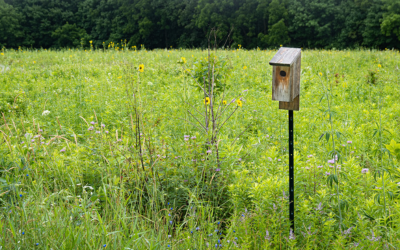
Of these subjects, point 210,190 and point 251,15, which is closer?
point 210,190

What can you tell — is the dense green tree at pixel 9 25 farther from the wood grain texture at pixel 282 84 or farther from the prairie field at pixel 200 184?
the wood grain texture at pixel 282 84

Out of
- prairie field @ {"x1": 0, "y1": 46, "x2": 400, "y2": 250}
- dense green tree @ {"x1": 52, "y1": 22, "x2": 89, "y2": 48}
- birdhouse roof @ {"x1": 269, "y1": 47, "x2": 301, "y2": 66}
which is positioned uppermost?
dense green tree @ {"x1": 52, "y1": 22, "x2": 89, "y2": 48}

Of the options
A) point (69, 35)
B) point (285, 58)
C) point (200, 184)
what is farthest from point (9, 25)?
point (285, 58)

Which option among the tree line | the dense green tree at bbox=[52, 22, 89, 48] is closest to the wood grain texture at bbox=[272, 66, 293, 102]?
the tree line

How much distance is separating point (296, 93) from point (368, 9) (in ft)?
107

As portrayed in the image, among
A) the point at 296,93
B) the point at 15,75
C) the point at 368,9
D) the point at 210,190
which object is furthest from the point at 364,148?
the point at 368,9

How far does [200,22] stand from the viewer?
108ft

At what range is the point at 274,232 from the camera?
1.94 meters

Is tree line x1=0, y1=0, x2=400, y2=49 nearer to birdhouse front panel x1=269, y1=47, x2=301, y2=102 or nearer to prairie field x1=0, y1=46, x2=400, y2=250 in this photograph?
prairie field x1=0, y1=46, x2=400, y2=250

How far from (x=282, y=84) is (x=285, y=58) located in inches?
7.2

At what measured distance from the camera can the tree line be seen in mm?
29359

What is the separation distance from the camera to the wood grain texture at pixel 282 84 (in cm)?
207

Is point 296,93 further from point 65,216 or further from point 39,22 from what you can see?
point 39,22

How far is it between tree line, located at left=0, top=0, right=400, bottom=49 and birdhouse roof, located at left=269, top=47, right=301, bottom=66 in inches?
997
